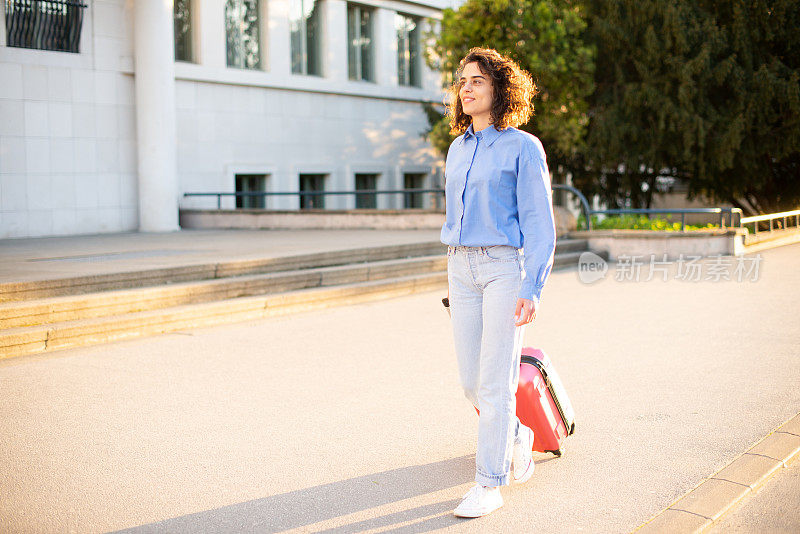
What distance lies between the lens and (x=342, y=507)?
386cm

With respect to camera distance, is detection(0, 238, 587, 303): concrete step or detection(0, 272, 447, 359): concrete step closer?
detection(0, 272, 447, 359): concrete step

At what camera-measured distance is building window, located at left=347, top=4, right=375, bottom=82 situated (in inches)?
969

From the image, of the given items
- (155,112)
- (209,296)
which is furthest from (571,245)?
(155,112)

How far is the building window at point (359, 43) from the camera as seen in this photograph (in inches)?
969

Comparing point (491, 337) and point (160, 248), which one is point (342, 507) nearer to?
point (491, 337)

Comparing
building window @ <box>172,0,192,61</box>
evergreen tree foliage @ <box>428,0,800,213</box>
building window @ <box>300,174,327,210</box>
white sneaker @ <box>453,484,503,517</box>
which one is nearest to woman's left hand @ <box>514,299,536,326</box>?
white sneaker @ <box>453,484,503,517</box>

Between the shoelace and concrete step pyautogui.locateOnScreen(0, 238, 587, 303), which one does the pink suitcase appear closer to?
the shoelace

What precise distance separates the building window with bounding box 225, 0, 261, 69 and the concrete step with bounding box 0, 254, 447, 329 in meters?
11.2

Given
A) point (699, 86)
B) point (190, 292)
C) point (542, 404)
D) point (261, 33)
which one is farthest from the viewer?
point (261, 33)

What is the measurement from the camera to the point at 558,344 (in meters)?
7.77

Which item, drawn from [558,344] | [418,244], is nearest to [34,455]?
[558,344]

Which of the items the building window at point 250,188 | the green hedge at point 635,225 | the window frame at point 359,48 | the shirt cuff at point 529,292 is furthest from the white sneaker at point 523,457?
the window frame at point 359,48

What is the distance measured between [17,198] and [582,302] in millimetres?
12416

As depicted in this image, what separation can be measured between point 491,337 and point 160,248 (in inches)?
418
